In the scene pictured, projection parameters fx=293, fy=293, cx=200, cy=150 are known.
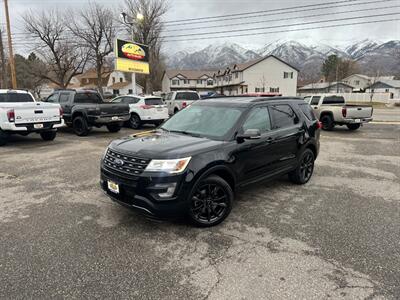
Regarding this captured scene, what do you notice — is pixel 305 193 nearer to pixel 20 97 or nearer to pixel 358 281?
pixel 358 281

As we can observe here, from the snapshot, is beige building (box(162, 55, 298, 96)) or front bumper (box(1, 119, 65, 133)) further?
beige building (box(162, 55, 298, 96))

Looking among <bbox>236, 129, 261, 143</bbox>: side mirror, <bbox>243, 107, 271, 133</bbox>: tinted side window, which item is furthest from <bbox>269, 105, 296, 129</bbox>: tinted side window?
<bbox>236, 129, 261, 143</bbox>: side mirror

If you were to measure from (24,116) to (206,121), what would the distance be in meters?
7.16

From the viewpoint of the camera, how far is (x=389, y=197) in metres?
5.17

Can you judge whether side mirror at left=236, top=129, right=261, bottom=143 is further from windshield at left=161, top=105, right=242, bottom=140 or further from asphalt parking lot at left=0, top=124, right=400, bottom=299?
asphalt parking lot at left=0, top=124, right=400, bottom=299

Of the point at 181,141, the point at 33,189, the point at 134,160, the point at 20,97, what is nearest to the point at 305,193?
the point at 181,141

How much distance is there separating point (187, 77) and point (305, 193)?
71.7m

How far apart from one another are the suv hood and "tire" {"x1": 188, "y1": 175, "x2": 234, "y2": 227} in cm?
43

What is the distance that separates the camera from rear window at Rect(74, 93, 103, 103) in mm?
12297

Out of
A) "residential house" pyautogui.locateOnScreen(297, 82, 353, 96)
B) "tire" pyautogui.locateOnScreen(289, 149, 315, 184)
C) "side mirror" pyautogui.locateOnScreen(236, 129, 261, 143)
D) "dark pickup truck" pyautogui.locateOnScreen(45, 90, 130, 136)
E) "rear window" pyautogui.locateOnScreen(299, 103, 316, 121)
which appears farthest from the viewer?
"residential house" pyautogui.locateOnScreen(297, 82, 353, 96)

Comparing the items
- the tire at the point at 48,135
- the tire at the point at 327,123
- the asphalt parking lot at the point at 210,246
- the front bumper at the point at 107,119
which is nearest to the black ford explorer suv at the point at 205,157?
the asphalt parking lot at the point at 210,246

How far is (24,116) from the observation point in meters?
9.14

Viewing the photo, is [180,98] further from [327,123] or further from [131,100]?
[327,123]

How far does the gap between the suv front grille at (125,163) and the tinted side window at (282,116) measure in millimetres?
2475
